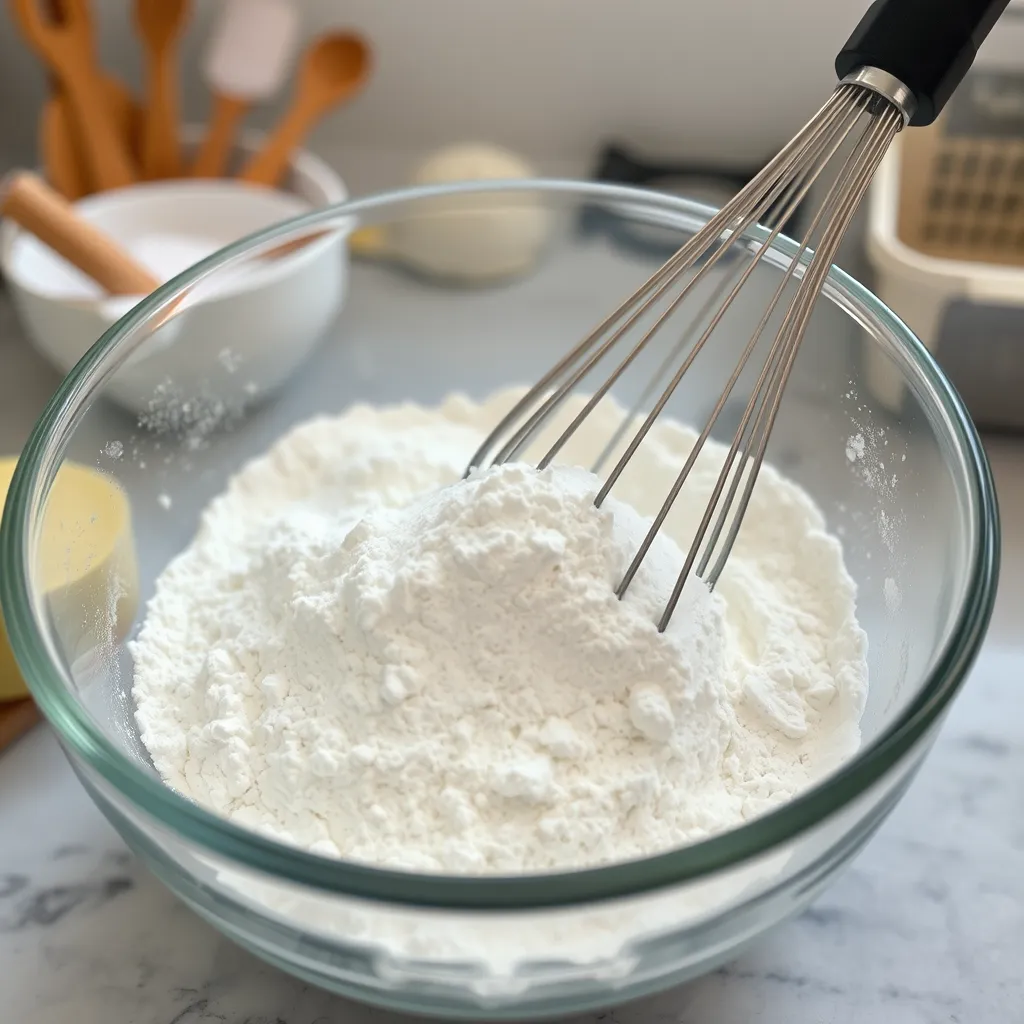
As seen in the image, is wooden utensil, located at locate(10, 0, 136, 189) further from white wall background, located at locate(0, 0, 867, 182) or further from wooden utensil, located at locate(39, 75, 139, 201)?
white wall background, located at locate(0, 0, 867, 182)

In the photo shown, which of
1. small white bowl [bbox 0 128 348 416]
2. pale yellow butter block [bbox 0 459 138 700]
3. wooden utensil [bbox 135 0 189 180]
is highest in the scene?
wooden utensil [bbox 135 0 189 180]

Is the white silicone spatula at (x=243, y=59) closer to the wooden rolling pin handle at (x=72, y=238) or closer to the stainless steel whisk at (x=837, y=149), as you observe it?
the wooden rolling pin handle at (x=72, y=238)

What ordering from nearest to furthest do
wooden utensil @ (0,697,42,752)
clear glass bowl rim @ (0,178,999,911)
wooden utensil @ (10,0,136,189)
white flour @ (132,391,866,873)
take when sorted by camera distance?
clear glass bowl rim @ (0,178,999,911) → white flour @ (132,391,866,873) → wooden utensil @ (0,697,42,752) → wooden utensil @ (10,0,136,189)

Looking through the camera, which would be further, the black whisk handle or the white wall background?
the white wall background

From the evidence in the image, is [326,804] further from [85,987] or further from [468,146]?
[468,146]

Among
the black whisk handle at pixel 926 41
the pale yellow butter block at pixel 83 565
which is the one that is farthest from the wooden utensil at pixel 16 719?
the black whisk handle at pixel 926 41

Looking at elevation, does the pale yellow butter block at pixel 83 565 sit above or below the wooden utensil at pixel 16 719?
above

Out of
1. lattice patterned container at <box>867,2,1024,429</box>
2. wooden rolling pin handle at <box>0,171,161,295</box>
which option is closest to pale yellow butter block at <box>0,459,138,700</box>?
wooden rolling pin handle at <box>0,171,161,295</box>
